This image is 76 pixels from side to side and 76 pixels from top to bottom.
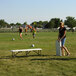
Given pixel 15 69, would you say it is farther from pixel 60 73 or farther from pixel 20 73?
pixel 60 73

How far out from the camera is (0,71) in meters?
7.30

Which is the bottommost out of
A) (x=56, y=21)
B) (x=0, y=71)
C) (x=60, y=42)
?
(x=0, y=71)

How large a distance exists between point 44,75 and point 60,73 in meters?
0.66

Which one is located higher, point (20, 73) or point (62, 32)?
point (62, 32)

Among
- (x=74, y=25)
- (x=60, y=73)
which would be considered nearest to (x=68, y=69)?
(x=60, y=73)

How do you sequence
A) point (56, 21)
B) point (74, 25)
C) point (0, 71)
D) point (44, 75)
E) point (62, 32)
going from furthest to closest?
1. point (56, 21)
2. point (74, 25)
3. point (62, 32)
4. point (0, 71)
5. point (44, 75)

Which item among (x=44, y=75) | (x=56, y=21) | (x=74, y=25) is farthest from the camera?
(x=56, y=21)

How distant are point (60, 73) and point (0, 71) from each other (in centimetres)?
245

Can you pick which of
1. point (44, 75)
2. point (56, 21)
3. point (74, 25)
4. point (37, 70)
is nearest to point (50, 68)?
point (37, 70)

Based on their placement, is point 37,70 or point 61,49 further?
point 61,49

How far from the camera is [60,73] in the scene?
6801 mm

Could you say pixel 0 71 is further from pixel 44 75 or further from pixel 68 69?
pixel 68 69

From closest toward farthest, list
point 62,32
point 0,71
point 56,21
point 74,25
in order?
1. point 0,71
2. point 62,32
3. point 74,25
4. point 56,21

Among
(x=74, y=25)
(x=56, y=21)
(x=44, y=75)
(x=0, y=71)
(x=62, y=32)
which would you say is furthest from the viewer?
(x=56, y=21)
